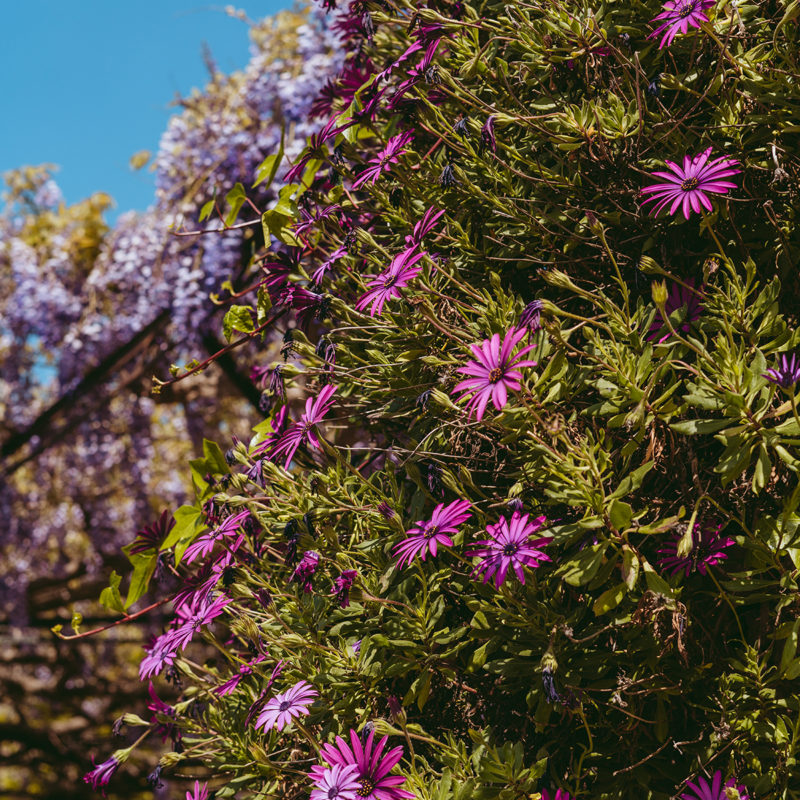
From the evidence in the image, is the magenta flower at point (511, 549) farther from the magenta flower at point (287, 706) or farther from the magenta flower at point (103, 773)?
the magenta flower at point (103, 773)

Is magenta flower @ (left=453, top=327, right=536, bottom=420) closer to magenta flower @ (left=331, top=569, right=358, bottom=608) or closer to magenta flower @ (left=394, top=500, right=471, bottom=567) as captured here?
magenta flower @ (left=394, top=500, right=471, bottom=567)

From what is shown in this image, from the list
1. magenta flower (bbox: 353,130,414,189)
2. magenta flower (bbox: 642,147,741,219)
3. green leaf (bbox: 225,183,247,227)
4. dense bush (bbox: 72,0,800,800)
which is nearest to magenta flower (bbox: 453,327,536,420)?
dense bush (bbox: 72,0,800,800)

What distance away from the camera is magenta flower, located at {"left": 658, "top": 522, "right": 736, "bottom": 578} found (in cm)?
119

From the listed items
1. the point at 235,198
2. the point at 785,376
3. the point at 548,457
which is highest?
the point at 235,198

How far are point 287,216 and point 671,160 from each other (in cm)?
87

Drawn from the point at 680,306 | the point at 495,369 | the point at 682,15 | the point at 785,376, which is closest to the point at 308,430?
the point at 495,369

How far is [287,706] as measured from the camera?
1278mm

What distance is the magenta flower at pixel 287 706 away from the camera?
1.25 m

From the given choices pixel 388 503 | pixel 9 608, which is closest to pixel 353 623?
pixel 388 503

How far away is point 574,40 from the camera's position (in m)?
1.34

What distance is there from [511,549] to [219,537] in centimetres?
72

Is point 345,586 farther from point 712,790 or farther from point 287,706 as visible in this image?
point 712,790

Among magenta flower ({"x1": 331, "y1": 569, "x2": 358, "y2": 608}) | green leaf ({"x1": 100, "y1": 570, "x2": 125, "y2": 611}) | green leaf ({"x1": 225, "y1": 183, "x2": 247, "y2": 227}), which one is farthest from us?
green leaf ({"x1": 225, "y1": 183, "x2": 247, "y2": 227})

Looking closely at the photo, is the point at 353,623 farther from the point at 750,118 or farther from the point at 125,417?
the point at 125,417
